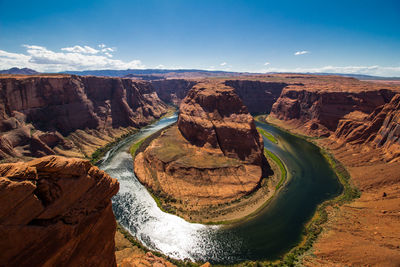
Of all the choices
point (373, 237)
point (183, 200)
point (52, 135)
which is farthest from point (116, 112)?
point (373, 237)

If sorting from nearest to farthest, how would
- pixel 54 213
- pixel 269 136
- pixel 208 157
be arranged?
pixel 54 213
pixel 208 157
pixel 269 136

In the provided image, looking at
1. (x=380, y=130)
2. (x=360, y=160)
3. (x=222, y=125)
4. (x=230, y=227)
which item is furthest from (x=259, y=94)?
(x=230, y=227)

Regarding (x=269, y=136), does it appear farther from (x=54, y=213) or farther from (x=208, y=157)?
(x=54, y=213)

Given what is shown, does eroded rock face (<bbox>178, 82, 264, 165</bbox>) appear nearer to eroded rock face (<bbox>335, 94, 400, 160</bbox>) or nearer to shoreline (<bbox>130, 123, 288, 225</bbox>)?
shoreline (<bbox>130, 123, 288, 225</bbox>)

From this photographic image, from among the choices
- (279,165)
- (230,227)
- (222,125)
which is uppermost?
(222,125)

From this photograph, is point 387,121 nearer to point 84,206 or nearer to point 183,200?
point 183,200

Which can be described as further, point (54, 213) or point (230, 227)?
point (230, 227)

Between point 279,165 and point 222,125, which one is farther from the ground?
point 222,125
